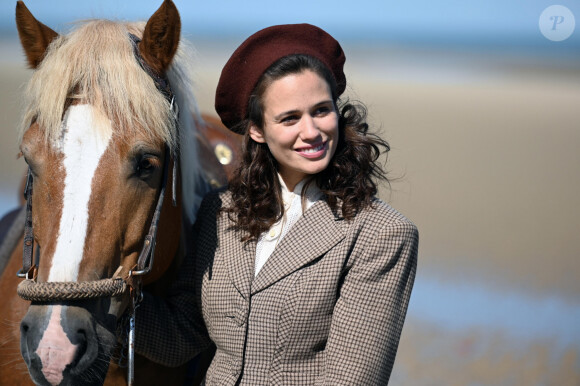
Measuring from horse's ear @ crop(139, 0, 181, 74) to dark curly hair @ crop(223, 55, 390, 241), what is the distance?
0.98ft

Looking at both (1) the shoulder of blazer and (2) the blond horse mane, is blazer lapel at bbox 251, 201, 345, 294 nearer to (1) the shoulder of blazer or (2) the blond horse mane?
(1) the shoulder of blazer

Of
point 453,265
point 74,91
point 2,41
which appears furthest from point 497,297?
point 2,41

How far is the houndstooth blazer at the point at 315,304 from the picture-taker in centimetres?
195

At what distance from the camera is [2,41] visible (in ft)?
68.0

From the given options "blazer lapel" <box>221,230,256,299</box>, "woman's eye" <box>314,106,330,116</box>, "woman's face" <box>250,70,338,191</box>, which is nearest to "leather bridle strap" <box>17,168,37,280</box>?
"blazer lapel" <box>221,230,256,299</box>

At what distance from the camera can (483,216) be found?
855 cm

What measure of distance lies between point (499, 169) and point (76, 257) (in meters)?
9.46

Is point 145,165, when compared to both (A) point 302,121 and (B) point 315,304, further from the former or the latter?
(B) point 315,304

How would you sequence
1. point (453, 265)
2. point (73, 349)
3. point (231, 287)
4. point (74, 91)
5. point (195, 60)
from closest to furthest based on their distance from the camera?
1. point (73, 349)
2. point (74, 91)
3. point (231, 287)
4. point (195, 60)
5. point (453, 265)

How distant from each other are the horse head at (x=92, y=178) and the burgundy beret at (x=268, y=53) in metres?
0.20

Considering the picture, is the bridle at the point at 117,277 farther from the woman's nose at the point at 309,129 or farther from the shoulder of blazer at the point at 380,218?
the shoulder of blazer at the point at 380,218

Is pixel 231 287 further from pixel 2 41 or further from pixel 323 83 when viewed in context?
pixel 2 41

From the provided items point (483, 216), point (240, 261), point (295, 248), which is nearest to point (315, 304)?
point (295, 248)

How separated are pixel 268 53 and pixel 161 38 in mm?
337
